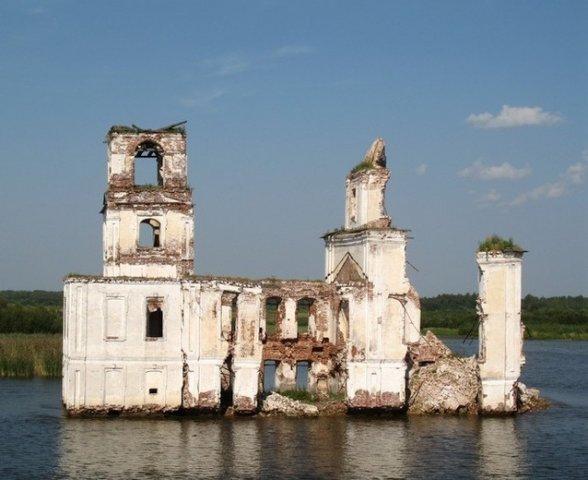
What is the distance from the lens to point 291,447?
85.5 feet

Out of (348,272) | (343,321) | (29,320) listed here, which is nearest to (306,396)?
(343,321)

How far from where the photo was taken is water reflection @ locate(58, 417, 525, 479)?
917 inches

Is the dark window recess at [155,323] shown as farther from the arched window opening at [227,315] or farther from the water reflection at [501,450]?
the water reflection at [501,450]

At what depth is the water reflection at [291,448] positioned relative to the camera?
23.3 m

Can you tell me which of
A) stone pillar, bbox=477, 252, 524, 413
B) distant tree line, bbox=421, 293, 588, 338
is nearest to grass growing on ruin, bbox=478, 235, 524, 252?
stone pillar, bbox=477, 252, 524, 413

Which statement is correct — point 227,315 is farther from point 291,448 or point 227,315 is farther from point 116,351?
point 291,448

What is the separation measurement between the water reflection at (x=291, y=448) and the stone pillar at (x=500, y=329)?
0.88 metres

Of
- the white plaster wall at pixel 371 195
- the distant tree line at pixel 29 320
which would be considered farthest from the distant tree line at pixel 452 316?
the white plaster wall at pixel 371 195

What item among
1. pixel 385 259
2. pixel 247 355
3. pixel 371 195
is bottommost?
pixel 247 355

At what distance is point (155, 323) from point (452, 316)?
52.4m

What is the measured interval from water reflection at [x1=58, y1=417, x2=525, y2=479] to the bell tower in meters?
4.88

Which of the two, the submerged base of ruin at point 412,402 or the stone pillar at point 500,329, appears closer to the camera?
the submerged base of ruin at point 412,402

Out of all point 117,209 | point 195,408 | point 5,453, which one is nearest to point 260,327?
point 195,408

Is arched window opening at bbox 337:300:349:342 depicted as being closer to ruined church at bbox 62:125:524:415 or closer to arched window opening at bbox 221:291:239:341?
ruined church at bbox 62:125:524:415
